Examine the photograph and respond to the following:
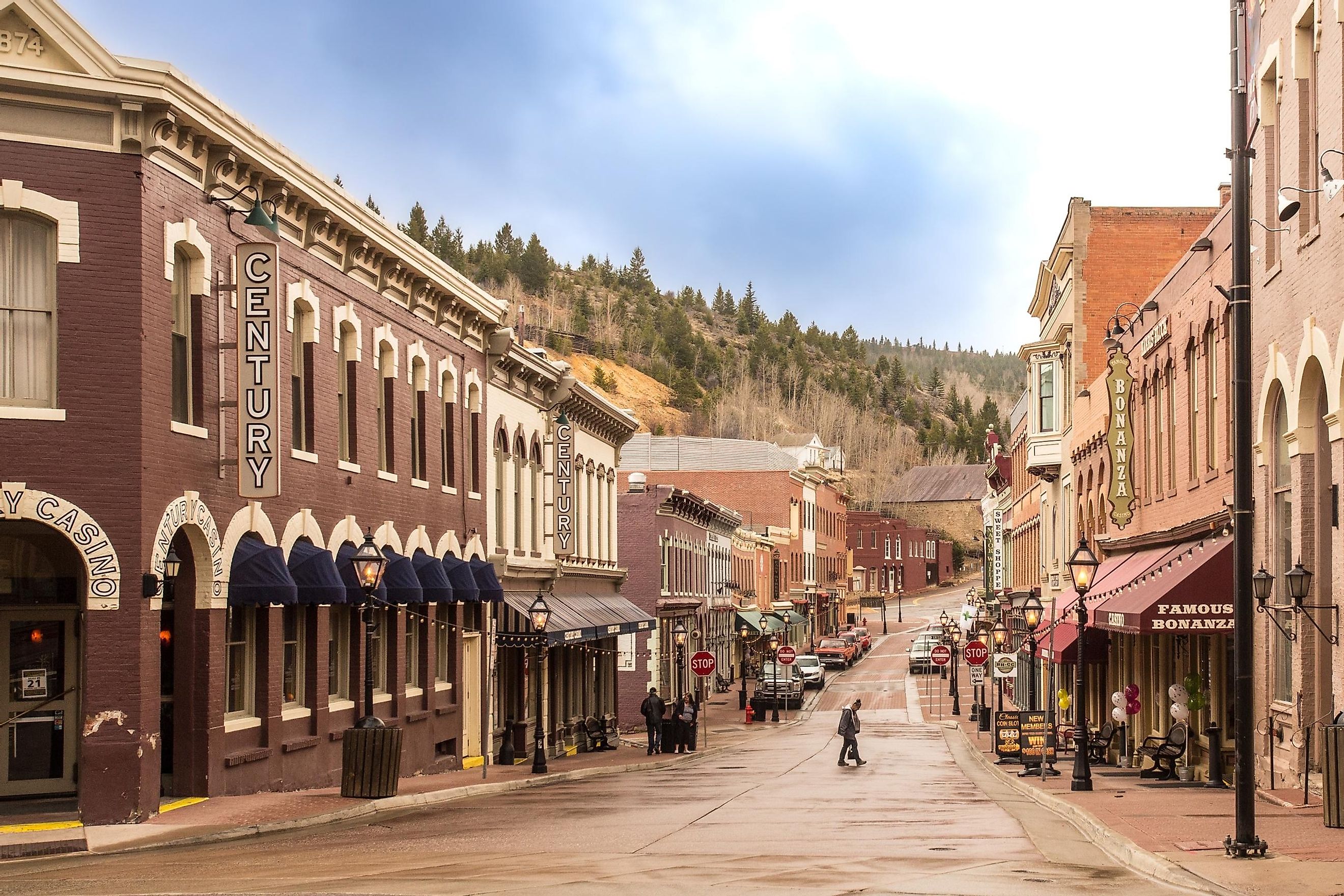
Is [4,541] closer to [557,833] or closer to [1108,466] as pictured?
[557,833]

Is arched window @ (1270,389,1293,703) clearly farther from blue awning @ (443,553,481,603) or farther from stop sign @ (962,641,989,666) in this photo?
stop sign @ (962,641,989,666)

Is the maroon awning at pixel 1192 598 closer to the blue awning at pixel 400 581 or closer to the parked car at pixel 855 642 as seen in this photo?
the blue awning at pixel 400 581

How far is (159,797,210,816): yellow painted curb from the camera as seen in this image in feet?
62.1

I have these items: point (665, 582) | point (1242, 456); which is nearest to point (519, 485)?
point (665, 582)

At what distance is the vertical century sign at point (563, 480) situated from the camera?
40.4m

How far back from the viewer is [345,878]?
13.3 m

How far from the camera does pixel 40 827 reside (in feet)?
56.4

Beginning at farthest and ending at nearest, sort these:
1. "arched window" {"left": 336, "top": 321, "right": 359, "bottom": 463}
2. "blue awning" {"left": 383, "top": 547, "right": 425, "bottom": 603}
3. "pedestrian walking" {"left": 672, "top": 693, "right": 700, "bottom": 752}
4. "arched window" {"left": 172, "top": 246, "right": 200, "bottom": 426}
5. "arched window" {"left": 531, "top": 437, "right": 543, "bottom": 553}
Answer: "pedestrian walking" {"left": 672, "top": 693, "right": 700, "bottom": 752}, "arched window" {"left": 531, "top": 437, "right": 543, "bottom": 553}, "blue awning" {"left": 383, "top": 547, "right": 425, "bottom": 603}, "arched window" {"left": 336, "top": 321, "right": 359, "bottom": 463}, "arched window" {"left": 172, "top": 246, "right": 200, "bottom": 426}

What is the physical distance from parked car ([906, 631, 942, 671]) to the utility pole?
67085 millimetres

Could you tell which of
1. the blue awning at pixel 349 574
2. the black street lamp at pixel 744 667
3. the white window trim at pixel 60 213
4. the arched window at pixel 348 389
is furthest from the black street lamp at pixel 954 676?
the white window trim at pixel 60 213

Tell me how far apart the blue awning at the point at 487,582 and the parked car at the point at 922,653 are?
2016 inches

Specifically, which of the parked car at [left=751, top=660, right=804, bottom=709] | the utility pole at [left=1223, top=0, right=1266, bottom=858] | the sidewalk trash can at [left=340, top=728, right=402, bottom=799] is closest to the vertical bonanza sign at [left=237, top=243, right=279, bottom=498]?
the sidewalk trash can at [left=340, top=728, right=402, bottom=799]

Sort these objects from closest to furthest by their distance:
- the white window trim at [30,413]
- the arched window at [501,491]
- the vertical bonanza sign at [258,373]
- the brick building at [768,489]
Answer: the white window trim at [30,413] < the vertical bonanza sign at [258,373] < the arched window at [501,491] < the brick building at [768,489]

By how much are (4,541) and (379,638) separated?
9.76 metres
